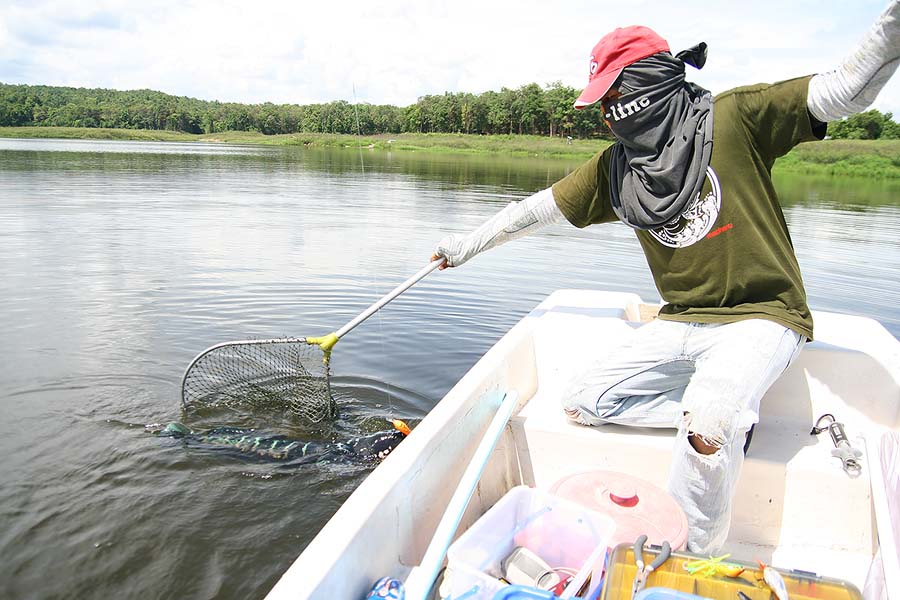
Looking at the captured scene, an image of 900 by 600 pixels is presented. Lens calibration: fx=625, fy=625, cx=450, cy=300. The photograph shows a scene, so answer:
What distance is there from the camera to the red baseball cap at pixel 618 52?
99.2 inches

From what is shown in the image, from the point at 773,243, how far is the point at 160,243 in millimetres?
10094

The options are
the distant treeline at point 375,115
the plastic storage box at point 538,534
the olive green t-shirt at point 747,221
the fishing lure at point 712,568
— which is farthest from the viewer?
the distant treeline at point 375,115

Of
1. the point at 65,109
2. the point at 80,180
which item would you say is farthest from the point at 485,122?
the point at 80,180

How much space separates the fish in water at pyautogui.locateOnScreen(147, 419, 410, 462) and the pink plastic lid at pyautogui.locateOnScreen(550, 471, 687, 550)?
1.77 meters

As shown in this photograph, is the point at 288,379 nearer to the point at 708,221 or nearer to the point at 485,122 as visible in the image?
the point at 708,221

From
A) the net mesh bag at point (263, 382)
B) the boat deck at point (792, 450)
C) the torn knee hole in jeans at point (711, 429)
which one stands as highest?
the torn knee hole in jeans at point (711, 429)

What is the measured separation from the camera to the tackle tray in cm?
174

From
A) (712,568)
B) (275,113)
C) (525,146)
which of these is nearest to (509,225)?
(712,568)

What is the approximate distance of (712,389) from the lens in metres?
2.32

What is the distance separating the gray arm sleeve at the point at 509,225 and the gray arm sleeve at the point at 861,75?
1.26 metres

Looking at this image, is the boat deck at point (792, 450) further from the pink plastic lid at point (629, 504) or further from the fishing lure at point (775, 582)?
the fishing lure at point (775, 582)

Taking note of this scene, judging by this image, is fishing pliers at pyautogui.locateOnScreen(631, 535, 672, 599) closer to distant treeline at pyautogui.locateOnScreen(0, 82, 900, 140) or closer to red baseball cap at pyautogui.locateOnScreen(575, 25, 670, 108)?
red baseball cap at pyautogui.locateOnScreen(575, 25, 670, 108)

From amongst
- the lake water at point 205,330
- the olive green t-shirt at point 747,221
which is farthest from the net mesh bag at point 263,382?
the olive green t-shirt at point 747,221

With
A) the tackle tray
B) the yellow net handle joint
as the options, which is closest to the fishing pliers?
the tackle tray
